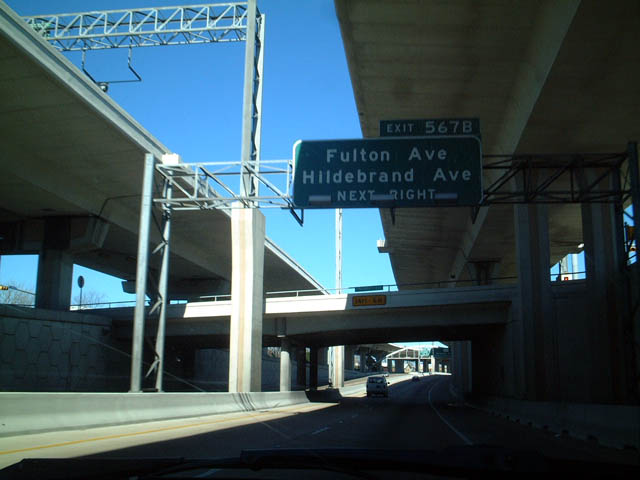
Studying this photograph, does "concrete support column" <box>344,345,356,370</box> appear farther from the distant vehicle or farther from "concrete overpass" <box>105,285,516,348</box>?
"concrete overpass" <box>105,285,516,348</box>

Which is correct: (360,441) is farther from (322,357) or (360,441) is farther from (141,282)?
(322,357)

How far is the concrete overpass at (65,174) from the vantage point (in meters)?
22.4

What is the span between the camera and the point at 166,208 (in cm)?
2412

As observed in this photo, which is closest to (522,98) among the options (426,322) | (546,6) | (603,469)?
(546,6)

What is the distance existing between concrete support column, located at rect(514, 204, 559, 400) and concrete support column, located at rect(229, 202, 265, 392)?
1361cm

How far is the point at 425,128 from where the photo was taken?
61.9ft

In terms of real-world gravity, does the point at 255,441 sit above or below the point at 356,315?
below

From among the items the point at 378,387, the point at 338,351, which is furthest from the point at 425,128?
the point at 338,351

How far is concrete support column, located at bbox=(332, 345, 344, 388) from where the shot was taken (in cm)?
6400

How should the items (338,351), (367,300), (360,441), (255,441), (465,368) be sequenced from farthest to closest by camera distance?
(338,351) < (465,368) < (367,300) < (360,441) < (255,441)

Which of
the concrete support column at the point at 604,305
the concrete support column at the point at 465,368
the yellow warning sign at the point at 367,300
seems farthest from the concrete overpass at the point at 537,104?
the concrete support column at the point at 465,368

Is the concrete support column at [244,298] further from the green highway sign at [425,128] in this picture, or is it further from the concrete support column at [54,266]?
the green highway sign at [425,128]

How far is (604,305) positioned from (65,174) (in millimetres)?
25104

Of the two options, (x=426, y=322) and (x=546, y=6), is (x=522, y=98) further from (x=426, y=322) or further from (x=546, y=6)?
(x=426, y=322)
